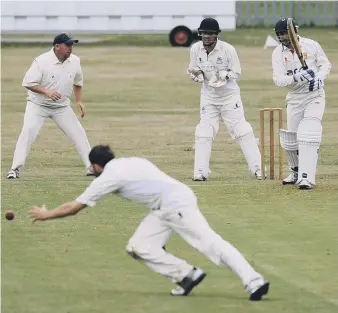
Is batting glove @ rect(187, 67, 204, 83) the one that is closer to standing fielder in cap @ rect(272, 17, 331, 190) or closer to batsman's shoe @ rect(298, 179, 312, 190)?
standing fielder in cap @ rect(272, 17, 331, 190)

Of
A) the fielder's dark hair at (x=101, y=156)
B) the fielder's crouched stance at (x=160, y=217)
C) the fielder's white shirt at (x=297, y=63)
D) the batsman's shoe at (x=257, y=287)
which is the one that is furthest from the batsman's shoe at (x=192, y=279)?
the fielder's white shirt at (x=297, y=63)

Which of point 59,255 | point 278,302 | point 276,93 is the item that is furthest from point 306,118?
point 276,93

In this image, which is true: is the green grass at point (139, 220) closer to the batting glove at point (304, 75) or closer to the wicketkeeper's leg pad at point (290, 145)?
the wicketkeeper's leg pad at point (290, 145)

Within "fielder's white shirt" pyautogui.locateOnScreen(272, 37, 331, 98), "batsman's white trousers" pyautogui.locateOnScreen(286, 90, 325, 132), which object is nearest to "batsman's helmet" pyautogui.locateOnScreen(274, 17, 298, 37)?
"fielder's white shirt" pyautogui.locateOnScreen(272, 37, 331, 98)

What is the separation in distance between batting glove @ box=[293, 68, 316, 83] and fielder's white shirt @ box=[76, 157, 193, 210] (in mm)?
5785

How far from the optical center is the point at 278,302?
10.4 metres

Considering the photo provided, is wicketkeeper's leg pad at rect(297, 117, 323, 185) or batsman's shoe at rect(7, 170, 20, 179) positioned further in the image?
batsman's shoe at rect(7, 170, 20, 179)

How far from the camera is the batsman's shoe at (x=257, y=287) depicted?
10188 millimetres

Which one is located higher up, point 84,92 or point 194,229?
point 194,229

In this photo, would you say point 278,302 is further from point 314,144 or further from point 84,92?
point 84,92

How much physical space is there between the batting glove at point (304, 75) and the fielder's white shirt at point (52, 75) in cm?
309

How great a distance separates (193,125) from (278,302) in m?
14.6

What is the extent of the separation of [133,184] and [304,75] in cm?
605

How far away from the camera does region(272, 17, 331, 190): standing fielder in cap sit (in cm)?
1612
